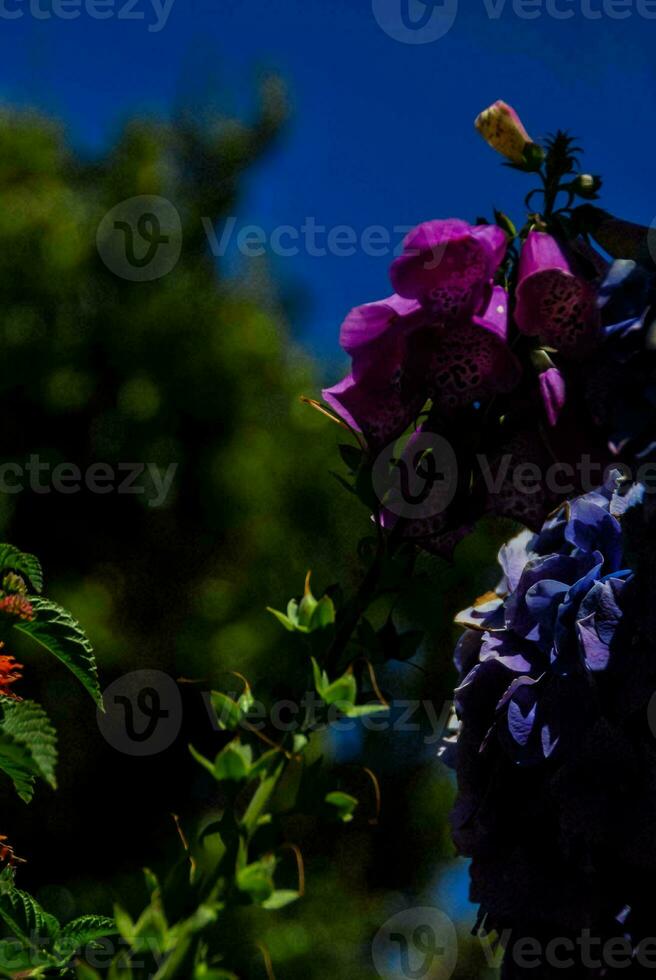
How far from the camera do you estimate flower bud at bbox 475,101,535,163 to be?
568mm

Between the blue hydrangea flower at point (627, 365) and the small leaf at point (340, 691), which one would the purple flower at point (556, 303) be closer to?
the blue hydrangea flower at point (627, 365)

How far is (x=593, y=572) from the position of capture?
513 millimetres

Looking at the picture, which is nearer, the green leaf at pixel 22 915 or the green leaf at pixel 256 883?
the green leaf at pixel 256 883

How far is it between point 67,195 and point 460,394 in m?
3.53

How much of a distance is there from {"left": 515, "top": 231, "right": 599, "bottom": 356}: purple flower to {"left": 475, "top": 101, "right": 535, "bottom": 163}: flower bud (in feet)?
0.28

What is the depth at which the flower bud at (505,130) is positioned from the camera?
57 cm

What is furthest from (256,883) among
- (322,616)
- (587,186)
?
(587,186)

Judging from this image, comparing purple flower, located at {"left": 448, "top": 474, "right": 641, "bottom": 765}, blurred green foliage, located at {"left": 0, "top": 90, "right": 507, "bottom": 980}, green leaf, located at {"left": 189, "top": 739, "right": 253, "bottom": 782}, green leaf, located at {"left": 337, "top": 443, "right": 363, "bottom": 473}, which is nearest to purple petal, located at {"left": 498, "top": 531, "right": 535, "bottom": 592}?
purple flower, located at {"left": 448, "top": 474, "right": 641, "bottom": 765}

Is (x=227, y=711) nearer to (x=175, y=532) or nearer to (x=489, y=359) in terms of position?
(x=489, y=359)

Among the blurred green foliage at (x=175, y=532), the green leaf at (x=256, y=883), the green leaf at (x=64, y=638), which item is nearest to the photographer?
the green leaf at (x=256, y=883)

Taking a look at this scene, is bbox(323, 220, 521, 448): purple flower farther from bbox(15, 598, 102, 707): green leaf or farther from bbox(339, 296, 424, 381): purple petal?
bbox(15, 598, 102, 707): green leaf

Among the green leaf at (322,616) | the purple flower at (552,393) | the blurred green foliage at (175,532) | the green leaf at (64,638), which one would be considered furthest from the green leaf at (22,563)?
the blurred green foliage at (175,532)

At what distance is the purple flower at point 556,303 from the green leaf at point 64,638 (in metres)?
0.25

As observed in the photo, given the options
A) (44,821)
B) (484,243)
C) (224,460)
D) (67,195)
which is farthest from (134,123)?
(484,243)
